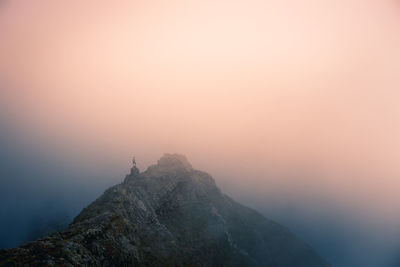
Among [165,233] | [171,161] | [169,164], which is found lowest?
[165,233]

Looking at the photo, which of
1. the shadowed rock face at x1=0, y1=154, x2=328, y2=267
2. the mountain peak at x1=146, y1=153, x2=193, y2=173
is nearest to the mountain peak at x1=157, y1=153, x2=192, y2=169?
the mountain peak at x1=146, y1=153, x2=193, y2=173

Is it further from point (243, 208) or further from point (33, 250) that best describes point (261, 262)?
point (33, 250)

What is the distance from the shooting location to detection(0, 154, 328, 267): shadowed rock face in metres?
31.8

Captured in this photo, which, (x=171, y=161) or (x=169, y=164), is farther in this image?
(x=171, y=161)

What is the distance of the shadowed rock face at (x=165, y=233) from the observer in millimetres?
31844

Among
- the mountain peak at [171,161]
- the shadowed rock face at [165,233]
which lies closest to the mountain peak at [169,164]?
the mountain peak at [171,161]

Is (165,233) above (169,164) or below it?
below

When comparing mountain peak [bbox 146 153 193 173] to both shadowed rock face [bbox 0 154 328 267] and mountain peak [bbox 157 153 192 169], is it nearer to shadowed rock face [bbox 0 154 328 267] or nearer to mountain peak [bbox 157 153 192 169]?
mountain peak [bbox 157 153 192 169]

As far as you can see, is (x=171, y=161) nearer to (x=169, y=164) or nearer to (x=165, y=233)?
(x=169, y=164)

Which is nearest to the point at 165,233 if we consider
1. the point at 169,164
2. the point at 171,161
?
the point at 169,164

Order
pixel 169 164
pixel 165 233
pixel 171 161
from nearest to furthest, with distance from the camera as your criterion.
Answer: pixel 165 233 < pixel 169 164 < pixel 171 161

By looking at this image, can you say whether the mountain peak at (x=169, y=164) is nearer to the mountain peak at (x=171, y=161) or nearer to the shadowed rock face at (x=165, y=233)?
the mountain peak at (x=171, y=161)

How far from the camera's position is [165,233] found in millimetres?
58875

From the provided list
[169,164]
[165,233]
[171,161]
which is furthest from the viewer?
[171,161]
